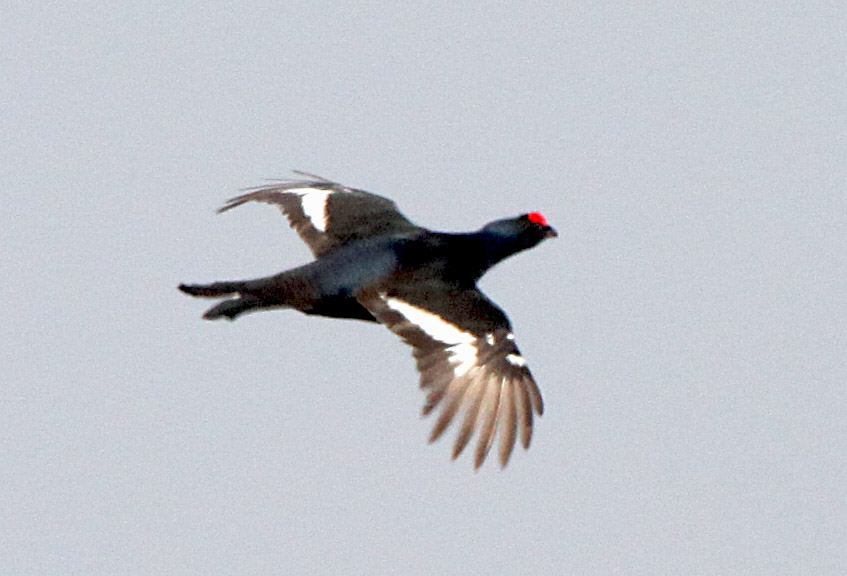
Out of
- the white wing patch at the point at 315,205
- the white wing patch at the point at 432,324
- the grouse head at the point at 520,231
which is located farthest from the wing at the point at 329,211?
the white wing patch at the point at 432,324

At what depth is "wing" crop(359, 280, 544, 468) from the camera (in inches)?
562

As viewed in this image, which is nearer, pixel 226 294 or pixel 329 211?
pixel 226 294

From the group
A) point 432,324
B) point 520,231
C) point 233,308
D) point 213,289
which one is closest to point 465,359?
point 432,324

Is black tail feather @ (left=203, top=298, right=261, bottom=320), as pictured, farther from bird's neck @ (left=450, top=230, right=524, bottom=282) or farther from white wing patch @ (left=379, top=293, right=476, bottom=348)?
bird's neck @ (left=450, top=230, right=524, bottom=282)

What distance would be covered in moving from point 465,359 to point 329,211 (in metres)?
3.40

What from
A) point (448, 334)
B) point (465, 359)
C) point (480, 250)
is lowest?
point (465, 359)

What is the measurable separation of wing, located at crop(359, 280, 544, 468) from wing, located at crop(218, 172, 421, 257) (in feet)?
4.41

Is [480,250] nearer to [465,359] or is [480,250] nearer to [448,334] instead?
[448,334]

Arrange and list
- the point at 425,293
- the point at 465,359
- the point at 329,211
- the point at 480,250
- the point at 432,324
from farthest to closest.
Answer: the point at 329,211 < the point at 480,250 < the point at 425,293 < the point at 432,324 < the point at 465,359

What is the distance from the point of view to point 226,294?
15828 millimetres

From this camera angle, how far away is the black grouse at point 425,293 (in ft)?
47.4

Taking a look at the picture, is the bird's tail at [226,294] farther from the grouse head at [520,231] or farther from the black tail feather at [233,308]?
the grouse head at [520,231]

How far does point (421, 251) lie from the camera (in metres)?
16.2

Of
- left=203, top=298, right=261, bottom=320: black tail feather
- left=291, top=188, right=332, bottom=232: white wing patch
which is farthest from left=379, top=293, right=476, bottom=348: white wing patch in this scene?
left=291, top=188, right=332, bottom=232: white wing patch
